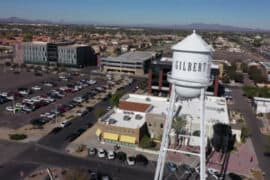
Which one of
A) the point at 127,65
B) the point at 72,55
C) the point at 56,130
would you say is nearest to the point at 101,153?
the point at 56,130

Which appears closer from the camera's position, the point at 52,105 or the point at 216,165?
the point at 216,165

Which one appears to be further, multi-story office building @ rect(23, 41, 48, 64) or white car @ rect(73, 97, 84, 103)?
multi-story office building @ rect(23, 41, 48, 64)

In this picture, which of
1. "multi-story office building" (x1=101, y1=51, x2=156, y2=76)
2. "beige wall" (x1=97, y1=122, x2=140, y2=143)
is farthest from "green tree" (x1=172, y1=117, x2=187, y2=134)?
"multi-story office building" (x1=101, y1=51, x2=156, y2=76)

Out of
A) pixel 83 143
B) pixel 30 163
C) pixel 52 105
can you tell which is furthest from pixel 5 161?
pixel 52 105

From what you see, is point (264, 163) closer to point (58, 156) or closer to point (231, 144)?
point (231, 144)

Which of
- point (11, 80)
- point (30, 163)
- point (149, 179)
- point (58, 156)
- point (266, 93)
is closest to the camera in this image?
point (149, 179)

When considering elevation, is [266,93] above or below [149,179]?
above

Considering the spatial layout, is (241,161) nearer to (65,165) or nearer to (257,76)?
(65,165)

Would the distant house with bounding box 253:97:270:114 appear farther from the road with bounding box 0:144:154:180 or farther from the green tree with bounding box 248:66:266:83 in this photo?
the road with bounding box 0:144:154:180
